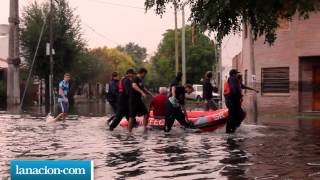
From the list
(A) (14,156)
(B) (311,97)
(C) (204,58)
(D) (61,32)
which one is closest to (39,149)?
(A) (14,156)

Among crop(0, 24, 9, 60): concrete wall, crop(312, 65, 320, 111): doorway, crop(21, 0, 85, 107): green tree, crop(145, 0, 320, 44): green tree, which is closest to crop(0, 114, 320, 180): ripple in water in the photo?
crop(145, 0, 320, 44): green tree

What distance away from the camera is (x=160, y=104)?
17.6 metres

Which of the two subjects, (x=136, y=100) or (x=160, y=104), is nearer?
(x=136, y=100)

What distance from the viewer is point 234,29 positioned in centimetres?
993

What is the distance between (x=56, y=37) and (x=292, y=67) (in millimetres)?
23467

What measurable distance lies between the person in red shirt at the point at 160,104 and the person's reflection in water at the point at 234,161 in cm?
349

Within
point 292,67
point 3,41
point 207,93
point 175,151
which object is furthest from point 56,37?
point 175,151

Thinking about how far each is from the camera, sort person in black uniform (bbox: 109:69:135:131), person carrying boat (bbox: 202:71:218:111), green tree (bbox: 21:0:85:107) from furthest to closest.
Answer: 1. green tree (bbox: 21:0:85:107)
2. person carrying boat (bbox: 202:71:218:111)
3. person in black uniform (bbox: 109:69:135:131)

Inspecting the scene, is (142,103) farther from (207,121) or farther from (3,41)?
Answer: (3,41)

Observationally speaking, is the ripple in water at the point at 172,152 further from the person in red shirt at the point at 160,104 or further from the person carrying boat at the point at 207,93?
the person carrying boat at the point at 207,93

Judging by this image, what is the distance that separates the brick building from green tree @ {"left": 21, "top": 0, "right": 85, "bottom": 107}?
21.0 m

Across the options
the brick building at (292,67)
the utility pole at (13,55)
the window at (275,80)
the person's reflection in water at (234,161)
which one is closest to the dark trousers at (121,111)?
the person's reflection in water at (234,161)

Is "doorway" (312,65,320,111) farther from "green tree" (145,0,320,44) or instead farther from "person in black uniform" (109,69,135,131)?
"green tree" (145,0,320,44)

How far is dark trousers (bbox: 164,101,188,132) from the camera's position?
1670cm
